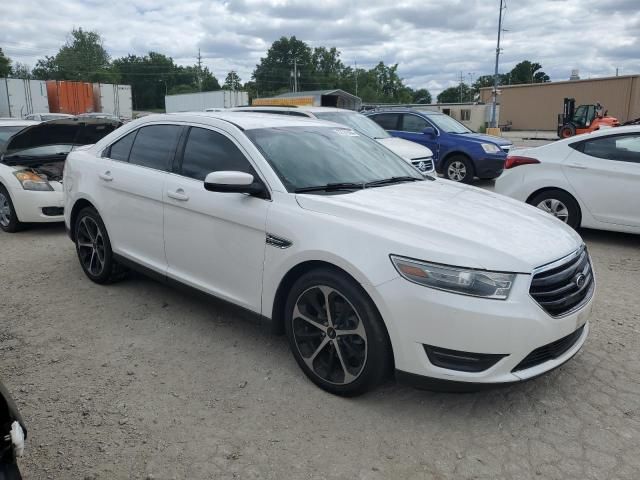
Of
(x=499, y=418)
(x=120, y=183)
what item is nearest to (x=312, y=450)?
(x=499, y=418)

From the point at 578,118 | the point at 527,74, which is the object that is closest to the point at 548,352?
the point at 578,118

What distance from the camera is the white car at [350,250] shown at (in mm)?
2740

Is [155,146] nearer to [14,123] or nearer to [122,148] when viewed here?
[122,148]

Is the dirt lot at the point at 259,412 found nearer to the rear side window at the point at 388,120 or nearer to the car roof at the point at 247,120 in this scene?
the car roof at the point at 247,120

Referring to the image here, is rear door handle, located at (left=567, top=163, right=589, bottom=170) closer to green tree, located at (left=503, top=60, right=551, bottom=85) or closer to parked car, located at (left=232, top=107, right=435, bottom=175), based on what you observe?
parked car, located at (left=232, top=107, right=435, bottom=175)

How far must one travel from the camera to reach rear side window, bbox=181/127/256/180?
12.3ft

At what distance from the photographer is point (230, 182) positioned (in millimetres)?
3346

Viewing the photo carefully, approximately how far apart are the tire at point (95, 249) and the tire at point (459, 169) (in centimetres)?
845

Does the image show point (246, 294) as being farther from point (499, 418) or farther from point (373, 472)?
point (499, 418)

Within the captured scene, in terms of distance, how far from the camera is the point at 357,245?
294cm

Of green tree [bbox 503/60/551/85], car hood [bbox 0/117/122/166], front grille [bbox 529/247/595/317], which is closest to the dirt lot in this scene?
front grille [bbox 529/247/595/317]

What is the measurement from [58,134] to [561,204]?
711 cm

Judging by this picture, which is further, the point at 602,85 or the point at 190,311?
the point at 602,85

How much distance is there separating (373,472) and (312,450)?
0.34 meters
